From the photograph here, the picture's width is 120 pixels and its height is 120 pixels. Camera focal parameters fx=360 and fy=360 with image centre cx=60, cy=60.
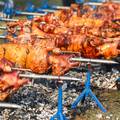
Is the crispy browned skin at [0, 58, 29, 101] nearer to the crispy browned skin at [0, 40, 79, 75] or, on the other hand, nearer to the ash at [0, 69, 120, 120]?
the crispy browned skin at [0, 40, 79, 75]

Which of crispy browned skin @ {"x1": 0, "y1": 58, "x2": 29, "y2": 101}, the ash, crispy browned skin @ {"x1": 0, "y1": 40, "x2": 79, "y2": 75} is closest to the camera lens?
crispy browned skin @ {"x1": 0, "y1": 58, "x2": 29, "y2": 101}

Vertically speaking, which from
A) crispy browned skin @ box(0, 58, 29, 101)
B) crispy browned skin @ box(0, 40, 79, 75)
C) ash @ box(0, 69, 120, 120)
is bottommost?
ash @ box(0, 69, 120, 120)

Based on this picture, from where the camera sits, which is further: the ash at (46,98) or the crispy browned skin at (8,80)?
the ash at (46,98)

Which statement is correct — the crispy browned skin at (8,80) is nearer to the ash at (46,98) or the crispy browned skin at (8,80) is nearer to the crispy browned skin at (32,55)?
the crispy browned skin at (32,55)

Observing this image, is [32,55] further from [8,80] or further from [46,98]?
[46,98]

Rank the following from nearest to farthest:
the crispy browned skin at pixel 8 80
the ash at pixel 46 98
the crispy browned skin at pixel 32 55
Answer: the crispy browned skin at pixel 8 80, the crispy browned skin at pixel 32 55, the ash at pixel 46 98

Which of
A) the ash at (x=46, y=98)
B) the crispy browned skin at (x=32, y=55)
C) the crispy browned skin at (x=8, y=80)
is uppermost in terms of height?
the crispy browned skin at (x=32, y=55)

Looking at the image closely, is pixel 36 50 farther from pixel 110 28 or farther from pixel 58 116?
pixel 110 28

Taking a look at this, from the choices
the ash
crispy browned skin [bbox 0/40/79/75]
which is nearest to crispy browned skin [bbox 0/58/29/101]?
crispy browned skin [bbox 0/40/79/75]

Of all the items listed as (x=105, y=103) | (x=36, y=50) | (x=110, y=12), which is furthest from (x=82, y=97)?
(x=110, y=12)

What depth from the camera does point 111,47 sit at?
7.05m

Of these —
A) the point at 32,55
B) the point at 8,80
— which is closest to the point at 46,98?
the point at 32,55

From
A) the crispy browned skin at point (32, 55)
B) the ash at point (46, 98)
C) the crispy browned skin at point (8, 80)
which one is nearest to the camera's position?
the crispy browned skin at point (8, 80)


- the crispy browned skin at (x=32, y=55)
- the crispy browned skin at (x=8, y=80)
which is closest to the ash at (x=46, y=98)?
the crispy browned skin at (x=32, y=55)
